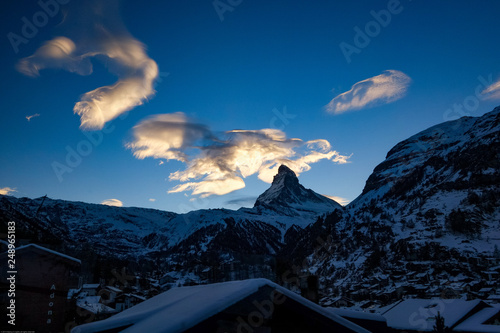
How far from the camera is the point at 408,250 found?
154 meters

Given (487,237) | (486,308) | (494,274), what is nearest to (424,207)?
(487,237)

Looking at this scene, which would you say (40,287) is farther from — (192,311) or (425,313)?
(425,313)

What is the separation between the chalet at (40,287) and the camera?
19594mm

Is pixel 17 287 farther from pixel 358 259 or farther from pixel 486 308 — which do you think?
pixel 358 259

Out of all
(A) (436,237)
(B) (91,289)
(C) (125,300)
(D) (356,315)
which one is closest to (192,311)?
(D) (356,315)

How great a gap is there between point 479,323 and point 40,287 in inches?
1564

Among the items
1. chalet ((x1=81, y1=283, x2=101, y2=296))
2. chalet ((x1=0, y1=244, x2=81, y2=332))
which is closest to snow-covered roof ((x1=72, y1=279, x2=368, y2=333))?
chalet ((x1=0, y1=244, x2=81, y2=332))

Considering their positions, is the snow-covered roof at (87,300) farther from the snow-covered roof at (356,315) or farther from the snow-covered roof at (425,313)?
the snow-covered roof at (356,315)

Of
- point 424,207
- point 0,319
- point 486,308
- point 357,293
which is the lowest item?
point 357,293

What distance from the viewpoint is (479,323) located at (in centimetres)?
3559

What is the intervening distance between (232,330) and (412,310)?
43.7 m

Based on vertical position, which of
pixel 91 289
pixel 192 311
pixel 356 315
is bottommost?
pixel 91 289

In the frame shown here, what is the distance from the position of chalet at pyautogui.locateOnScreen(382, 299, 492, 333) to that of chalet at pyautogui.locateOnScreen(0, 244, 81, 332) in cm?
3296

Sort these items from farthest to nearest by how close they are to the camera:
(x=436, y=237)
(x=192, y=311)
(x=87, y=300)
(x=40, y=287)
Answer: (x=436, y=237)
(x=87, y=300)
(x=40, y=287)
(x=192, y=311)
